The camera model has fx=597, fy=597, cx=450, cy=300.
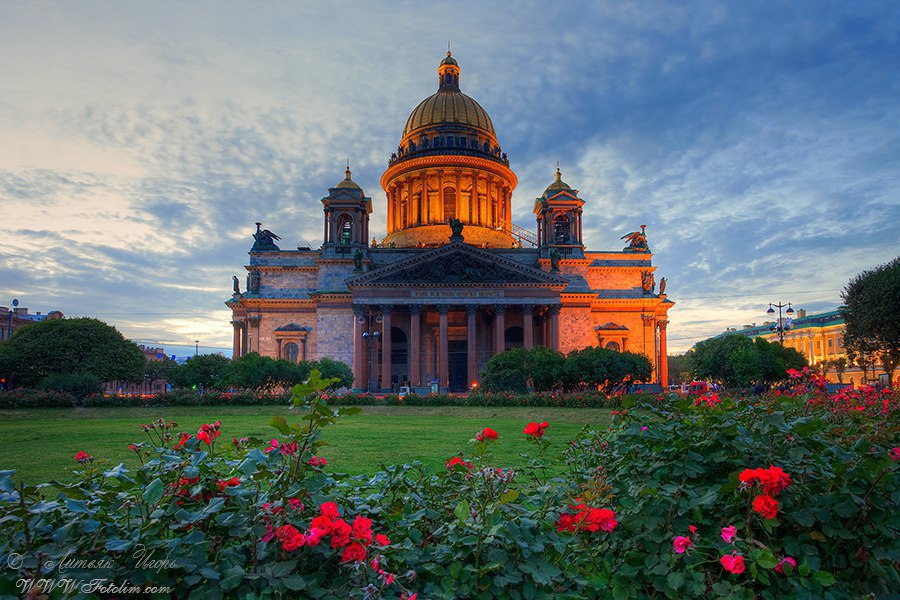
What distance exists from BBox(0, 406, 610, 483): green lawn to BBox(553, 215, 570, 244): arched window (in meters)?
33.2

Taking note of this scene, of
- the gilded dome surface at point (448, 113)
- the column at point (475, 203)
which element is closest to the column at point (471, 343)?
the column at point (475, 203)

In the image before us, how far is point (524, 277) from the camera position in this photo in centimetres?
5319

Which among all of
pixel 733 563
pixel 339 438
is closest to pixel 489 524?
pixel 733 563

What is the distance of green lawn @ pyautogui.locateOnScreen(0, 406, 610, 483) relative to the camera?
502 inches

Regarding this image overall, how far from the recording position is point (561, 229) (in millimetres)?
63000

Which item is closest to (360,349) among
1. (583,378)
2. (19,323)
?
(583,378)

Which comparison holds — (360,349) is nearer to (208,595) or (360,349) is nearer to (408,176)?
(408,176)

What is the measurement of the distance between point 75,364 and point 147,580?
174 feet

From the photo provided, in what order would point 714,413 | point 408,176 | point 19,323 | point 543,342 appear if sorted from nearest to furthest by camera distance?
point 714,413 → point 543,342 → point 408,176 → point 19,323

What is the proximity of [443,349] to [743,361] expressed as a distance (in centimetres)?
2408

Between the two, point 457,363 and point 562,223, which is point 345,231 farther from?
point 562,223

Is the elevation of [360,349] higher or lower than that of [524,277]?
lower

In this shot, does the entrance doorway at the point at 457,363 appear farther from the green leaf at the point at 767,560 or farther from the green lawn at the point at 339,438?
the green leaf at the point at 767,560

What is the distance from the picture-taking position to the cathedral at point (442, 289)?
52938 mm
